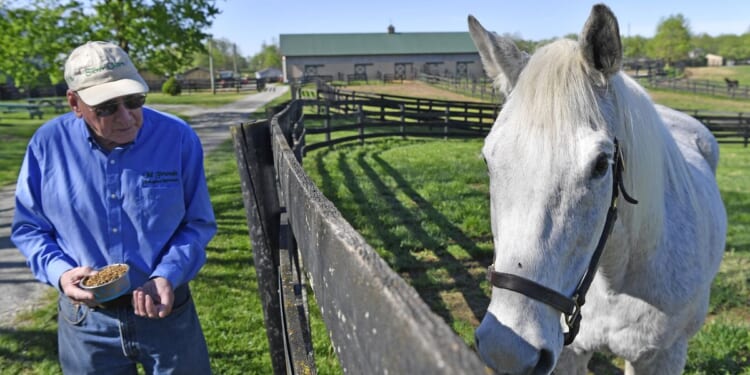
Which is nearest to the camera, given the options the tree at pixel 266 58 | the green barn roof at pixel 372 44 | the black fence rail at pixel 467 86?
the black fence rail at pixel 467 86

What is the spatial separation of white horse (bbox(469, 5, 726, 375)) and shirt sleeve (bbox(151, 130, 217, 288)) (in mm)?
1180

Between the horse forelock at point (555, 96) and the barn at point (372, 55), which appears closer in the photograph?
the horse forelock at point (555, 96)

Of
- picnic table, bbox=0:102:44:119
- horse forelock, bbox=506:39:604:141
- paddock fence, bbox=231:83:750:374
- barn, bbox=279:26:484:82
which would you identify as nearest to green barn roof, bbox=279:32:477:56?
barn, bbox=279:26:484:82

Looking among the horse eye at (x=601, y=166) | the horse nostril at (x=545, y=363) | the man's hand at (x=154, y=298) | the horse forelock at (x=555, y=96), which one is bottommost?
the horse nostril at (x=545, y=363)

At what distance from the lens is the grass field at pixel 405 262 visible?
11.7ft

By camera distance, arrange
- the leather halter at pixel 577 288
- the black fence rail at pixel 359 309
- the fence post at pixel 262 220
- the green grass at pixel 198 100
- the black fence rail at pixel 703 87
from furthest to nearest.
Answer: the black fence rail at pixel 703 87 < the green grass at pixel 198 100 < the fence post at pixel 262 220 < the leather halter at pixel 577 288 < the black fence rail at pixel 359 309

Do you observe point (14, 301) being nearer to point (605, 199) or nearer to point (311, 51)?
point (605, 199)

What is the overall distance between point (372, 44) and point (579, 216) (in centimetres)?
7003

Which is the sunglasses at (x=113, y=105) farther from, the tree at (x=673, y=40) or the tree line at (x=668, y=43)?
the tree at (x=673, y=40)

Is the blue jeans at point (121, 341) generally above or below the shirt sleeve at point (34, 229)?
below

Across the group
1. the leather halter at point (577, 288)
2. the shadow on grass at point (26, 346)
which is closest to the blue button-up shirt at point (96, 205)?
the leather halter at point (577, 288)

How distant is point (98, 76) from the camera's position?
180 cm

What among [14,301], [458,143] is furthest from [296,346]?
[458,143]

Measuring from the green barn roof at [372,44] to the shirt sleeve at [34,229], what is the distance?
6597 centimetres
